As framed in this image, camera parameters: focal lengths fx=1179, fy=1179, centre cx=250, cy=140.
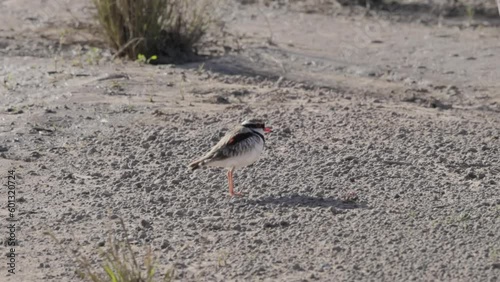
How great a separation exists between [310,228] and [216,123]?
2412mm

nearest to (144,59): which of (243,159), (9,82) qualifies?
(9,82)

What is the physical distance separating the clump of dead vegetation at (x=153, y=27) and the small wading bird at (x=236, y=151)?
3659 mm

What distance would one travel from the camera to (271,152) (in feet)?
27.9

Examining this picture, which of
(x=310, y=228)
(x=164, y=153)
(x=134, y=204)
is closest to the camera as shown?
(x=310, y=228)

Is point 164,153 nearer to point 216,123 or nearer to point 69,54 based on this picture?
point 216,123

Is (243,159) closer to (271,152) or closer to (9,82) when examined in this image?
(271,152)

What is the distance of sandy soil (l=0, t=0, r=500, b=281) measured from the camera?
6.65m

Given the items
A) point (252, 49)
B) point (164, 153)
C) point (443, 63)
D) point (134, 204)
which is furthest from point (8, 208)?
point (443, 63)

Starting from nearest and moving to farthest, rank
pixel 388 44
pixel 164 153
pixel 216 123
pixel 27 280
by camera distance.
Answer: pixel 27 280 < pixel 164 153 < pixel 216 123 < pixel 388 44

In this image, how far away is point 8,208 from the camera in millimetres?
7516

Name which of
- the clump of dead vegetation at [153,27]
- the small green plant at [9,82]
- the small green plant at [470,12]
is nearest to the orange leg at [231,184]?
the small green plant at [9,82]

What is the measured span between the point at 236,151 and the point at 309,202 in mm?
561

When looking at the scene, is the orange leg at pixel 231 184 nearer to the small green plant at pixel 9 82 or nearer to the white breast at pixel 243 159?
the white breast at pixel 243 159

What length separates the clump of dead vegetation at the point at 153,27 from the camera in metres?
11.2
